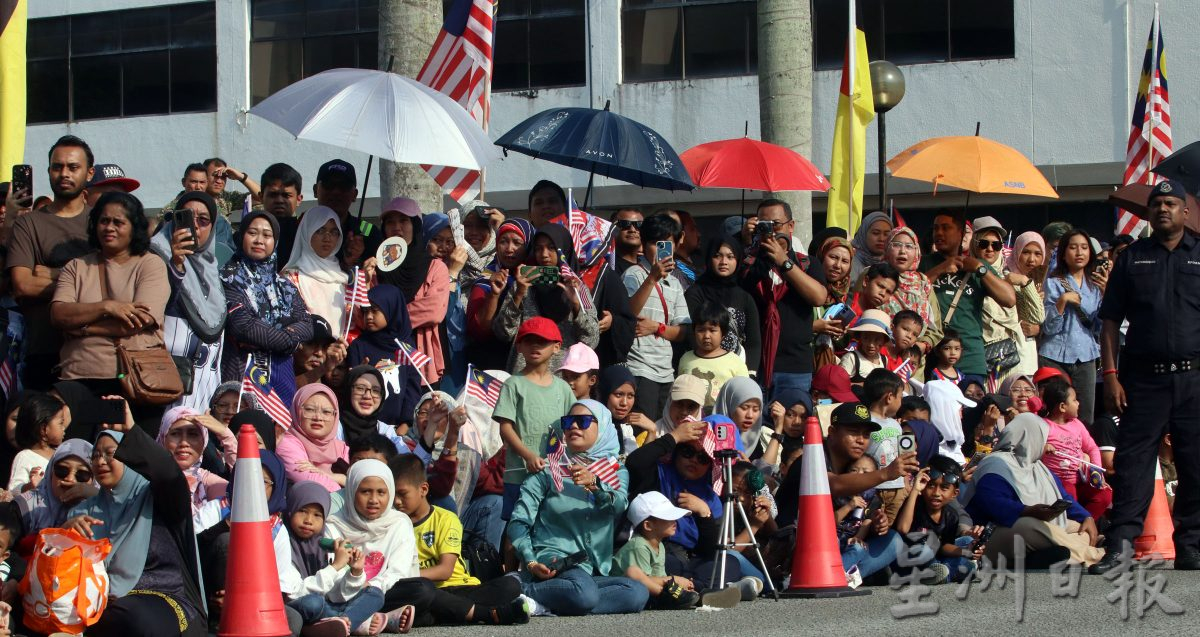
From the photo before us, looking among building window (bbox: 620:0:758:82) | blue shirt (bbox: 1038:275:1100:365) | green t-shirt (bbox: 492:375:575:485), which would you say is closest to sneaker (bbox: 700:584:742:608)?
green t-shirt (bbox: 492:375:575:485)

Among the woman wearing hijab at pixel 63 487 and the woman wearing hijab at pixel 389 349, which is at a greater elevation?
the woman wearing hijab at pixel 389 349

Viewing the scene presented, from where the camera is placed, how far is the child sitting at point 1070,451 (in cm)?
1133

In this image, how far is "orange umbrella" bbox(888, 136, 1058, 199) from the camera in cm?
1320

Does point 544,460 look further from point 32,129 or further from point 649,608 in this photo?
point 32,129

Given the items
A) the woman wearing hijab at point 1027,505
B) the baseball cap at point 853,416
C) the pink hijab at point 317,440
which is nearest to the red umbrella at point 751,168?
the woman wearing hijab at point 1027,505

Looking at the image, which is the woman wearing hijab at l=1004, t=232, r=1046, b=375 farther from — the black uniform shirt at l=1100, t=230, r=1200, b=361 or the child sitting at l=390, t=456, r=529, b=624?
the child sitting at l=390, t=456, r=529, b=624

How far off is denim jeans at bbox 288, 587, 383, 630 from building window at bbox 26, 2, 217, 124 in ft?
66.0

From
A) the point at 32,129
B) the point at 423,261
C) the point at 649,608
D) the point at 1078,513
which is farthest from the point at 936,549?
the point at 32,129

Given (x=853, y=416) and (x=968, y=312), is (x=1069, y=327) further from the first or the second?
(x=853, y=416)

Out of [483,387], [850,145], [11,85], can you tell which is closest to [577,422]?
[483,387]

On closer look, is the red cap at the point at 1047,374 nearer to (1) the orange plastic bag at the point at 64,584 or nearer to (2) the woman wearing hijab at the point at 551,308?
(2) the woman wearing hijab at the point at 551,308

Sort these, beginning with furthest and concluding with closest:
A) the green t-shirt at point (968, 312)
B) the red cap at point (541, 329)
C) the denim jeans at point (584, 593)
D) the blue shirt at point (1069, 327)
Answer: the blue shirt at point (1069, 327)
the green t-shirt at point (968, 312)
the red cap at point (541, 329)
the denim jeans at point (584, 593)

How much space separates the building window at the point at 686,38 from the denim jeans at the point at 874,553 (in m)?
15.1

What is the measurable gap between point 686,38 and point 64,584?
1865 centimetres
